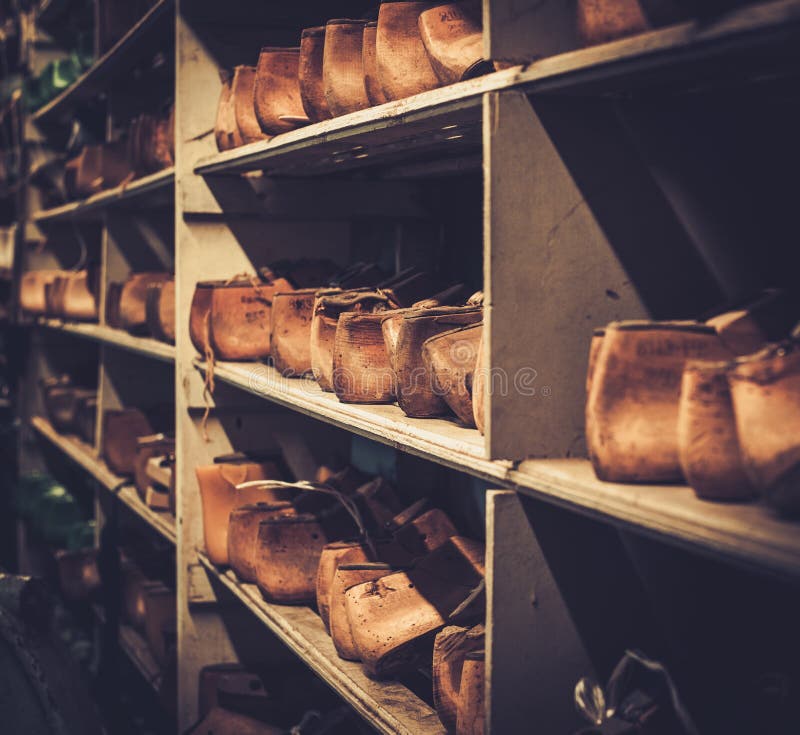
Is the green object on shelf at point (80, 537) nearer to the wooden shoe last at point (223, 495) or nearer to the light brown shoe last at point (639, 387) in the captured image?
the wooden shoe last at point (223, 495)

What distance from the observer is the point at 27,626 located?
6.03 feet

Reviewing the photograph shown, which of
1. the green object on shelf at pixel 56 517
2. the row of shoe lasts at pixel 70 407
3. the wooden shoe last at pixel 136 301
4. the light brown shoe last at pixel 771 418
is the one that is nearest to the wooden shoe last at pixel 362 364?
the light brown shoe last at pixel 771 418

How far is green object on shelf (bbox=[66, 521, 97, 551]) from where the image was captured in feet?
16.6

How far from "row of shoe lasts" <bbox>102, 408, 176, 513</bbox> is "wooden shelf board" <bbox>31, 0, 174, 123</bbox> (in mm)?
1293

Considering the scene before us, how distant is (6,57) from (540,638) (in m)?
6.29

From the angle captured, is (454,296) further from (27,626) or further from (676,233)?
(27,626)

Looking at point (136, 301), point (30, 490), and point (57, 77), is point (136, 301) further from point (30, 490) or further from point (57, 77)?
point (30, 490)

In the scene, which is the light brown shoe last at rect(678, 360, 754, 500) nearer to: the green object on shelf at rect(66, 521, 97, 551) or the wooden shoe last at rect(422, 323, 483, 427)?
the wooden shoe last at rect(422, 323, 483, 427)

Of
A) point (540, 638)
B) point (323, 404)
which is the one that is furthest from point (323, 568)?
point (540, 638)

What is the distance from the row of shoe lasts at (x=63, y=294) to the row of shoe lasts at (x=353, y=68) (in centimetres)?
196

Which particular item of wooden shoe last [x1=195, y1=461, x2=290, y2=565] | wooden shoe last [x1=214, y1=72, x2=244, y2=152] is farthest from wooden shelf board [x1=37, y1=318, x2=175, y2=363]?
wooden shoe last [x1=214, y1=72, x2=244, y2=152]

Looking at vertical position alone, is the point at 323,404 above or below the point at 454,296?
below

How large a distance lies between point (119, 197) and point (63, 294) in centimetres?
116

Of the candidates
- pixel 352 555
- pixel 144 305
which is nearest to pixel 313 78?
pixel 352 555
